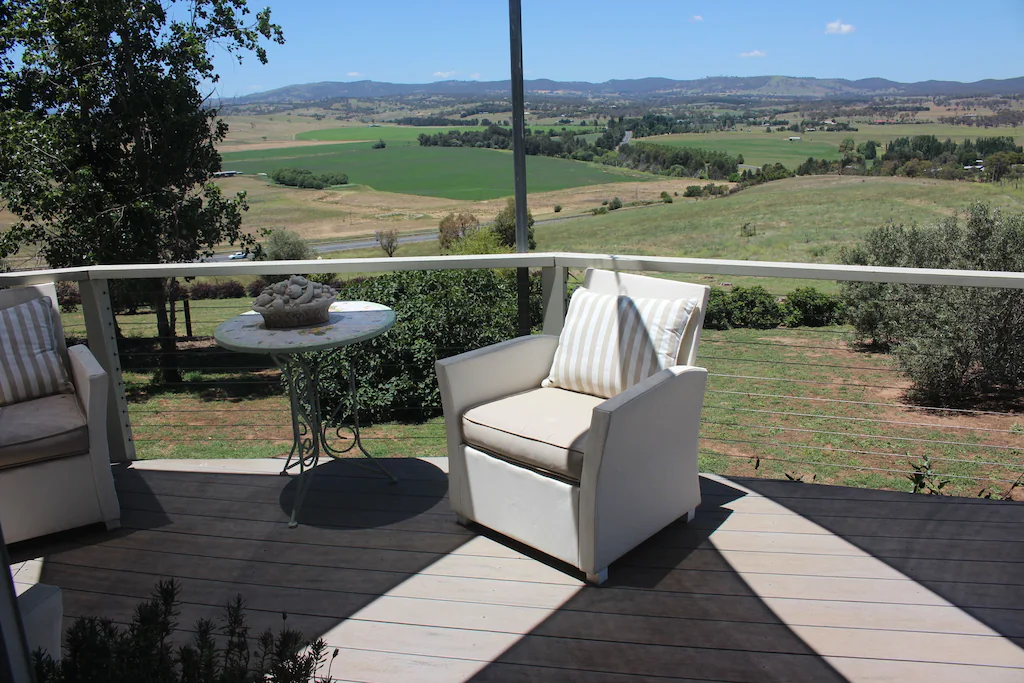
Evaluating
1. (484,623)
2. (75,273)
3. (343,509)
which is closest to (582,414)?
(484,623)

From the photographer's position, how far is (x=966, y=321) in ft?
30.3

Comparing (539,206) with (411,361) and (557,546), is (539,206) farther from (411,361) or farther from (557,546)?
(557,546)

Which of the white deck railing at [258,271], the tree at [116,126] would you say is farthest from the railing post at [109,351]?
the tree at [116,126]

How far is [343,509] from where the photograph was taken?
285 centimetres

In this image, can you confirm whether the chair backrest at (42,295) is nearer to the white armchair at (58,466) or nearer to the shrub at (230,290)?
the white armchair at (58,466)

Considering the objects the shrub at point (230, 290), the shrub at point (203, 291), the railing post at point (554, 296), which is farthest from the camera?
the shrub at point (230, 290)

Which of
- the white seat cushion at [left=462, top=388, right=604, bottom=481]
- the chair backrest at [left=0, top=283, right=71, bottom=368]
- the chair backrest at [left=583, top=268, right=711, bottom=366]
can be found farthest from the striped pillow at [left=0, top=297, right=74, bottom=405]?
the chair backrest at [left=583, top=268, right=711, bottom=366]

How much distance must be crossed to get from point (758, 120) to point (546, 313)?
44.7ft

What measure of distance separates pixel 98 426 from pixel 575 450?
5.83 ft

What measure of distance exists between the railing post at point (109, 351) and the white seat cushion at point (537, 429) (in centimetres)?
177

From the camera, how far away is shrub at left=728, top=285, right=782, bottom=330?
15336mm

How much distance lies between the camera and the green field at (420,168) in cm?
1352

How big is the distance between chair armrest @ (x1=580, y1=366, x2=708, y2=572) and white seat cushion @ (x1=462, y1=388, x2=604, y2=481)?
84 mm

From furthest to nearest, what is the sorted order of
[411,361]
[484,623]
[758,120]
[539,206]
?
[758,120], [539,206], [411,361], [484,623]
